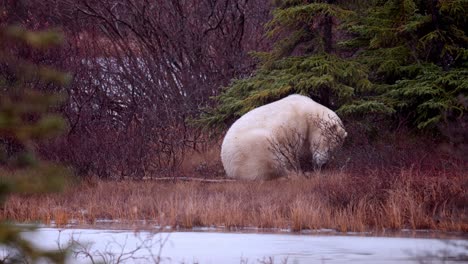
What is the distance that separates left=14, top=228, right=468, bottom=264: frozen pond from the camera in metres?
8.68

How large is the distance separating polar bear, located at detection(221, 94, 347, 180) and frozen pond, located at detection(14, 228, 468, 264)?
4.07m

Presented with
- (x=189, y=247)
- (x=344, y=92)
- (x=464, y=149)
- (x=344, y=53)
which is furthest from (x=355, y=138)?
(x=464, y=149)

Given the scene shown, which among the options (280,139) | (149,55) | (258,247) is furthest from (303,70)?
(258,247)

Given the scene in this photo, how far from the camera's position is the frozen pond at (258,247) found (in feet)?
28.5

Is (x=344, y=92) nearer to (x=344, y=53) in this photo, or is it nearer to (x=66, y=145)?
(x=344, y=53)

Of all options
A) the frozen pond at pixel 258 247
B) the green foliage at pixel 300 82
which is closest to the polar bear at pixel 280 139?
the green foliage at pixel 300 82

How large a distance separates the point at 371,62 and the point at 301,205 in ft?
17.4

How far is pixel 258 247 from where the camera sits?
9.48 m

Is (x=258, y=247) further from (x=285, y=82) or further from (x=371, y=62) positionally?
(x=371, y=62)

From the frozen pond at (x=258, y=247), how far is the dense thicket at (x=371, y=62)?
5.31m

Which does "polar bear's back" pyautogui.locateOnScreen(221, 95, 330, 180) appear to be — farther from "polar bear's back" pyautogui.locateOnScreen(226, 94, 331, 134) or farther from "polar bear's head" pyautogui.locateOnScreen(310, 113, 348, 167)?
"polar bear's head" pyautogui.locateOnScreen(310, 113, 348, 167)

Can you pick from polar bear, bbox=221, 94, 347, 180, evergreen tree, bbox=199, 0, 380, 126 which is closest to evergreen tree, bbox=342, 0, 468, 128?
evergreen tree, bbox=199, 0, 380, 126

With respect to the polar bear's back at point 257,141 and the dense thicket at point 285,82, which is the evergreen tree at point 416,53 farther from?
the polar bear's back at point 257,141

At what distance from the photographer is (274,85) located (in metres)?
16.2
